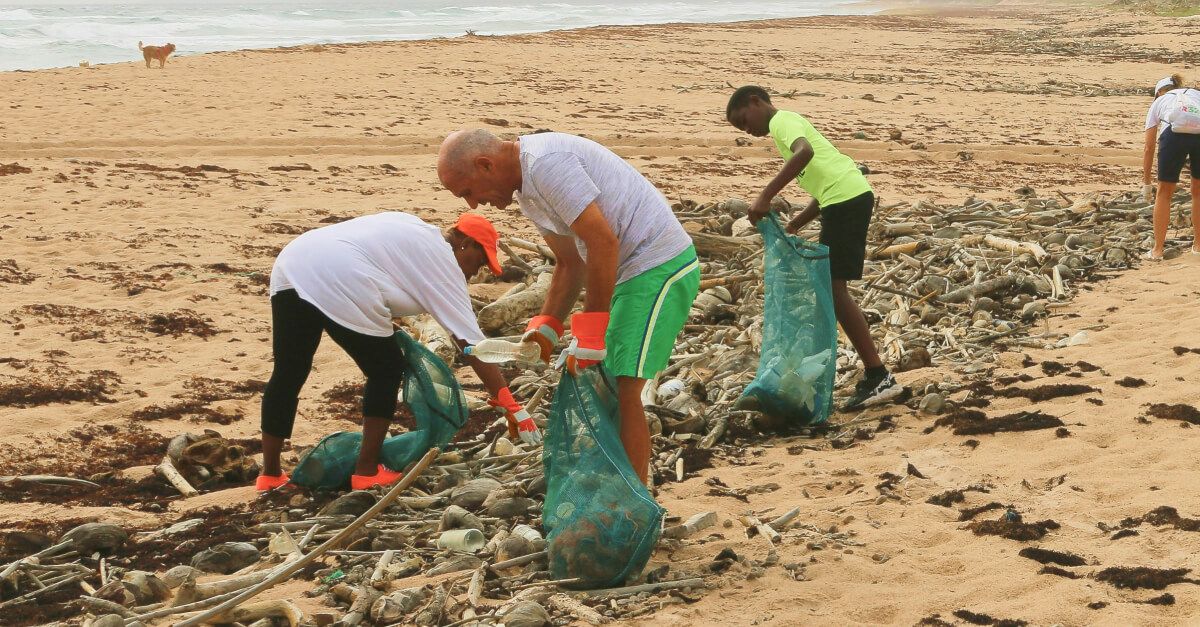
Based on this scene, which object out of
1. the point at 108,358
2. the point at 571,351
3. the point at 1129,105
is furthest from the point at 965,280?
the point at 1129,105

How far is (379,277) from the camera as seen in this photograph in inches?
160

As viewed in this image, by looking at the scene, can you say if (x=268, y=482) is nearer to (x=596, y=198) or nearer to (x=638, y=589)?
(x=638, y=589)

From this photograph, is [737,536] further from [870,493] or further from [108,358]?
[108,358]

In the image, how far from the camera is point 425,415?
438 cm

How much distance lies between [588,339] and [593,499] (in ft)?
1.68

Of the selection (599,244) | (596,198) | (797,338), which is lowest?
(797,338)

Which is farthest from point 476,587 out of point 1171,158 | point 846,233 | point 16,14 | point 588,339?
point 16,14

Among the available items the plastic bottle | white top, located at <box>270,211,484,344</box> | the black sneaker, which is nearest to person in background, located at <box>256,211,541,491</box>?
white top, located at <box>270,211,484,344</box>

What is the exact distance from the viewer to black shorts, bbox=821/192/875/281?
17.0 feet

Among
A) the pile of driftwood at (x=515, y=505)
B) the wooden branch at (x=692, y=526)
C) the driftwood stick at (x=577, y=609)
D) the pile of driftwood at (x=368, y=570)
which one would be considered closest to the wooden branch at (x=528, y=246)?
the pile of driftwood at (x=515, y=505)

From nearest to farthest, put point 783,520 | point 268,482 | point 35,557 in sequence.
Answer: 1. point 35,557
2. point 783,520
3. point 268,482

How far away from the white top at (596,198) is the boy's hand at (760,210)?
153cm

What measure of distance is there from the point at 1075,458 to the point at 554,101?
44.8 ft

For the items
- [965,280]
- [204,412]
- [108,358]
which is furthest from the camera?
[965,280]
